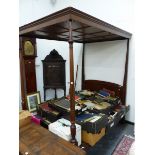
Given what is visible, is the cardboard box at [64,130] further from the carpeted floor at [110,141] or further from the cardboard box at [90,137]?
the carpeted floor at [110,141]

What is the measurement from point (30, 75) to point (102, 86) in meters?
1.94

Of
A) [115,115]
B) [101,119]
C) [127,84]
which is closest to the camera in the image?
[101,119]

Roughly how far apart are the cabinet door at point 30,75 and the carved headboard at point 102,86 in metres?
1.46

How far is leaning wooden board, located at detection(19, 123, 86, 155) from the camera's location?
159 centimetres

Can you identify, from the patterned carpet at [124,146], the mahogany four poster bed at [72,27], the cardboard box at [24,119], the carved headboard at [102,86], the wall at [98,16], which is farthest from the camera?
the carved headboard at [102,86]

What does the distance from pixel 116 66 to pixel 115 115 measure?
1.38 m

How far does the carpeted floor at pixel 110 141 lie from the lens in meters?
2.54

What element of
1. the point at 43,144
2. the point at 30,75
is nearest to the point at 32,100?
the point at 30,75

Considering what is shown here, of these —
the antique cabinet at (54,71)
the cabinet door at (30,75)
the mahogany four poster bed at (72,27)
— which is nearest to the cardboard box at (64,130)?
the mahogany four poster bed at (72,27)

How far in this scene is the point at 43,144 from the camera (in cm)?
171

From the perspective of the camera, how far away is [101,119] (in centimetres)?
229
